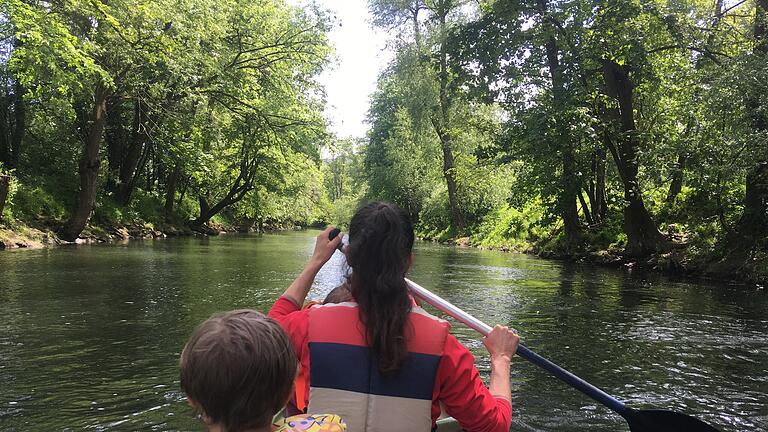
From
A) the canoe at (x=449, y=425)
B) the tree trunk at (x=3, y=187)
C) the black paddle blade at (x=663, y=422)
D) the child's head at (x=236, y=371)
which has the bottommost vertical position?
the black paddle blade at (x=663, y=422)

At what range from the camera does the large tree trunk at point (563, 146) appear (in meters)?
14.6

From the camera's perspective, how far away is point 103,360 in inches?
210

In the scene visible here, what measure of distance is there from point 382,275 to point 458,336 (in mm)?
5002

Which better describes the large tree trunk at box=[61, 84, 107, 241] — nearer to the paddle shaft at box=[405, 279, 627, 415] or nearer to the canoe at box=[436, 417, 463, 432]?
the paddle shaft at box=[405, 279, 627, 415]

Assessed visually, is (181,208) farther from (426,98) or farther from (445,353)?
(445,353)

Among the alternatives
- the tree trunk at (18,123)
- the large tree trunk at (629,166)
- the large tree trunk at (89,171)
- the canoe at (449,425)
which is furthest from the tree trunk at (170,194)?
the canoe at (449,425)

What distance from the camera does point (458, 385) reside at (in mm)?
2023

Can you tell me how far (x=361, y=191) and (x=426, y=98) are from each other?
694 inches

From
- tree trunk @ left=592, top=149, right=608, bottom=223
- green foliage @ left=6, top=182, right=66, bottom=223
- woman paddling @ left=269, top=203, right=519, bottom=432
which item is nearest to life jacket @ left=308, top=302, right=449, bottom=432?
woman paddling @ left=269, top=203, right=519, bottom=432

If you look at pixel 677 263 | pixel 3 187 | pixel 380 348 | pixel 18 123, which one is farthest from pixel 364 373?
pixel 18 123

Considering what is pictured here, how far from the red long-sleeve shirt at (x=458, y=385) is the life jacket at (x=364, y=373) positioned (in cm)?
4

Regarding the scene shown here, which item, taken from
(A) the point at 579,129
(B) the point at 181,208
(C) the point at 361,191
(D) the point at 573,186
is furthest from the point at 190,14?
(C) the point at 361,191

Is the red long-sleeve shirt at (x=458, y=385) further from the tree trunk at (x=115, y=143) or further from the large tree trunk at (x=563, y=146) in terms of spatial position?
the tree trunk at (x=115, y=143)

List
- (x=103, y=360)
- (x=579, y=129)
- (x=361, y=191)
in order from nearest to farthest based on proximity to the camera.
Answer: (x=103, y=360) → (x=579, y=129) → (x=361, y=191)
